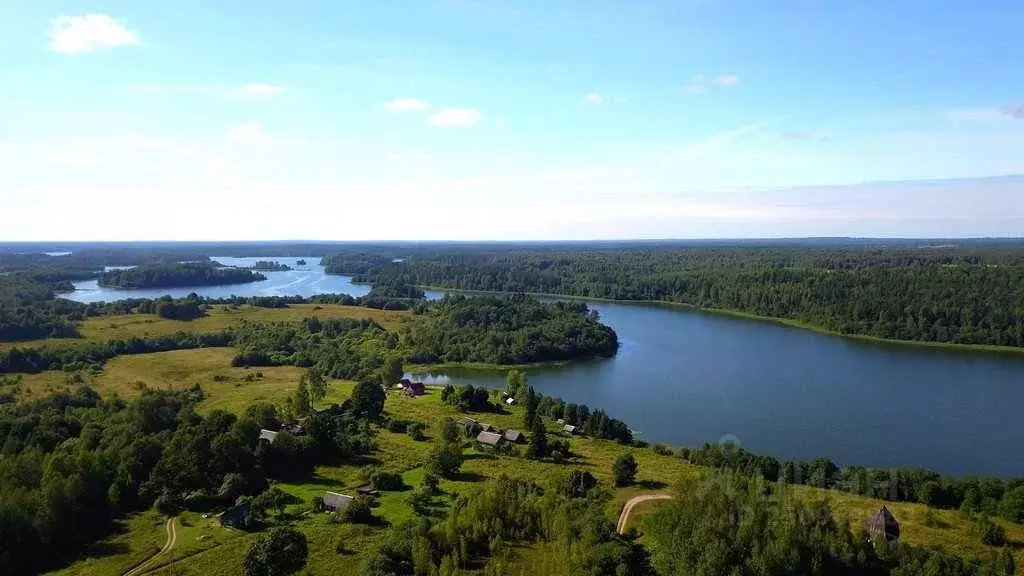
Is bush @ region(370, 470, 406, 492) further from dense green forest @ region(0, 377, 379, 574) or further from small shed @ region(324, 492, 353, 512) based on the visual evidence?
dense green forest @ region(0, 377, 379, 574)

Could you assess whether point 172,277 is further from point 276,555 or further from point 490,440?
point 276,555

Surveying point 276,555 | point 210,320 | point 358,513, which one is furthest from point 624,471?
point 210,320

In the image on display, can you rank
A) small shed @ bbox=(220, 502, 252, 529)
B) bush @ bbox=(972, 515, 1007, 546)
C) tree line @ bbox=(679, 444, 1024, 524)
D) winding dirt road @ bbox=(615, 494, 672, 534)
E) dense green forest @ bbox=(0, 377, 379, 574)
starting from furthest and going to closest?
tree line @ bbox=(679, 444, 1024, 524) < winding dirt road @ bbox=(615, 494, 672, 534) < small shed @ bbox=(220, 502, 252, 529) < bush @ bbox=(972, 515, 1007, 546) < dense green forest @ bbox=(0, 377, 379, 574)

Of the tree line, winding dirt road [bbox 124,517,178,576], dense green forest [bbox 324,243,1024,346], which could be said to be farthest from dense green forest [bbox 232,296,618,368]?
the tree line

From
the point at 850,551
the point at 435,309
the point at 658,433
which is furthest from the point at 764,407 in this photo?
the point at 435,309

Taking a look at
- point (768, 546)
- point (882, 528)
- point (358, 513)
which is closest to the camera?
point (768, 546)

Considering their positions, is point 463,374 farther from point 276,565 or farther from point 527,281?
point 527,281

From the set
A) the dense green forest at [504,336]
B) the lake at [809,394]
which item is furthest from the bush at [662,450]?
the dense green forest at [504,336]
